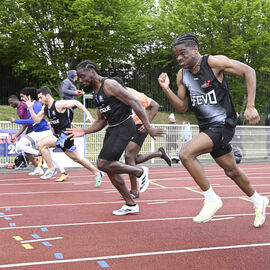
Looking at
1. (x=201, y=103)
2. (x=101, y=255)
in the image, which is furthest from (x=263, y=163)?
(x=101, y=255)

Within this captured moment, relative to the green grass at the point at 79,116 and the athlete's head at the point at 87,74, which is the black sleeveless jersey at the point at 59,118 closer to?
the athlete's head at the point at 87,74

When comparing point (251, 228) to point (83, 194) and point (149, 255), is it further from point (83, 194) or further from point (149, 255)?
point (83, 194)

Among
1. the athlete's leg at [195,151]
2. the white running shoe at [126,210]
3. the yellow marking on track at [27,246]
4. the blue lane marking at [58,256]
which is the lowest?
the white running shoe at [126,210]

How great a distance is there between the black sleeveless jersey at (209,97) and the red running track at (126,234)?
1.22 m

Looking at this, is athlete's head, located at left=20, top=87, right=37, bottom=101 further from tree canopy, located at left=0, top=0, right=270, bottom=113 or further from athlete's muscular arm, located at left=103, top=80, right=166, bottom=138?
tree canopy, located at left=0, top=0, right=270, bottom=113

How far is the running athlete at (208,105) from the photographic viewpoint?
4.61 meters

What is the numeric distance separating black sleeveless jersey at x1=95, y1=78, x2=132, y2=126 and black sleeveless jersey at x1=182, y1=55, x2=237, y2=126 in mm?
1224

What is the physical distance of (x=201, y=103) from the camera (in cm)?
475

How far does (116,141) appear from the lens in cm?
577

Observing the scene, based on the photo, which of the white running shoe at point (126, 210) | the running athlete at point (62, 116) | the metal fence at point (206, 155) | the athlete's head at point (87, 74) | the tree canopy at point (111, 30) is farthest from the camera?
the tree canopy at point (111, 30)

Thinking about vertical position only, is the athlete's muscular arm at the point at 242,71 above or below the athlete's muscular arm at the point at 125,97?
above

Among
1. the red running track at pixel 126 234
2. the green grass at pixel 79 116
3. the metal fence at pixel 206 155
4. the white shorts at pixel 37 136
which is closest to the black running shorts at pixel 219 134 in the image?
the red running track at pixel 126 234

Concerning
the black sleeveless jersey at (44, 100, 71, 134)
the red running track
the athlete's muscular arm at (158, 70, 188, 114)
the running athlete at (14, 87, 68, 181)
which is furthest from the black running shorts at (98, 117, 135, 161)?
the running athlete at (14, 87, 68, 181)

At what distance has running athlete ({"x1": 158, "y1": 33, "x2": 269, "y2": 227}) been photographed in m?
4.61
